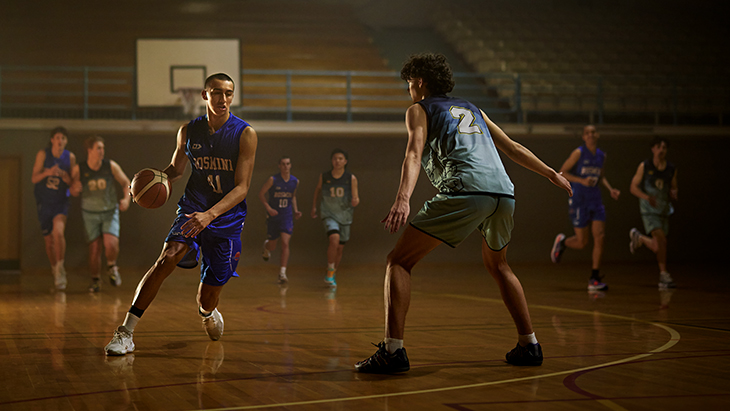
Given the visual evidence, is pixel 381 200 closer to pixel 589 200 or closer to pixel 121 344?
pixel 589 200

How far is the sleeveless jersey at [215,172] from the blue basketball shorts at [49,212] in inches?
197

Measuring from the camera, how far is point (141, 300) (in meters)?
4.31

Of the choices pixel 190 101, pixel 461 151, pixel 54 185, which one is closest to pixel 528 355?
pixel 461 151

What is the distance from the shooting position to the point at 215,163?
4410 millimetres

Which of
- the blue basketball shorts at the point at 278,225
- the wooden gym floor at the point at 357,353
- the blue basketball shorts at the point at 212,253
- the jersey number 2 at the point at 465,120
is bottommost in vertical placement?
the wooden gym floor at the point at 357,353

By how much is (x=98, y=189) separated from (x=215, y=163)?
15.1 feet

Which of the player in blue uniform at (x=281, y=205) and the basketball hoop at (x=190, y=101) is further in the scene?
the basketball hoop at (x=190, y=101)

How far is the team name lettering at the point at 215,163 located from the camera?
14.4ft

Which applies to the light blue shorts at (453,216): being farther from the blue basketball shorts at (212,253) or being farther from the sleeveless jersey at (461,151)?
the blue basketball shorts at (212,253)

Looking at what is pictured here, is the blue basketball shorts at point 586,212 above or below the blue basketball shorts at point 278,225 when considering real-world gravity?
above

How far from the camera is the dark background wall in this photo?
12.2 metres

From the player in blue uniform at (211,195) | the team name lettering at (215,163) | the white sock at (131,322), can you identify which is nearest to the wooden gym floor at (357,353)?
the white sock at (131,322)

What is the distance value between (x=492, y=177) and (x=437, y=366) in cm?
104

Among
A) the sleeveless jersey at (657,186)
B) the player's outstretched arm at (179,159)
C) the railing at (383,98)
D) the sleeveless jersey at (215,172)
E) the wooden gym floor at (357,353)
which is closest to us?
the wooden gym floor at (357,353)
